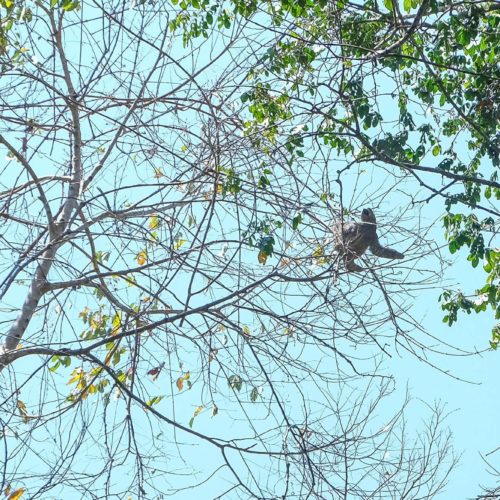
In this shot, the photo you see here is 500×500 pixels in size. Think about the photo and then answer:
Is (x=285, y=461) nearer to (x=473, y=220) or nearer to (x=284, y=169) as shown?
(x=284, y=169)

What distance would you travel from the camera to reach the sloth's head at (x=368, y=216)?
21.6 ft

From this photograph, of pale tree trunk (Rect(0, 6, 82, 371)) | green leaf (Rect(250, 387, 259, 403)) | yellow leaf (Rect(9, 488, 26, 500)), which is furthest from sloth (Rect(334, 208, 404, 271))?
yellow leaf (Rect(9, 488, 26, 500))

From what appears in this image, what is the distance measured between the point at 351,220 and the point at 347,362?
0.85 meters

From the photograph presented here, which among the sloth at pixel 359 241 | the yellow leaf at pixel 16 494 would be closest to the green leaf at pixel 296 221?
the sloth at pixel 359 241

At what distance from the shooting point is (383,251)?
22.3 ft

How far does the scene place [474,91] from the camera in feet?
29.2

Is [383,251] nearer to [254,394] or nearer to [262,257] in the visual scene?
[262,257]

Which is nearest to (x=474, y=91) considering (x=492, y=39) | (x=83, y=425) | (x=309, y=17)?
(x=492, y=39)

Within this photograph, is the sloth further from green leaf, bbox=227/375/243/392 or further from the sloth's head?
green leaf, bbox=227/375/243/392

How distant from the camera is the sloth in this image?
20.5ft

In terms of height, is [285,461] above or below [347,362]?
below

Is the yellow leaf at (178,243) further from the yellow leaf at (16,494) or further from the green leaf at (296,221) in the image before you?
the yellow leaf at (16,494)

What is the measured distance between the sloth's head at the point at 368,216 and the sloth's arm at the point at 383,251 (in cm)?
16

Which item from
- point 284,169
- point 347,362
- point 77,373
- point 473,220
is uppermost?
point 473,220
